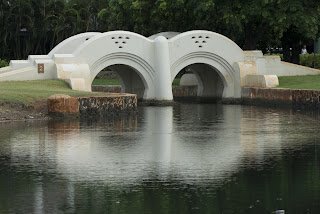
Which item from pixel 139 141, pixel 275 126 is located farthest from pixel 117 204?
pixel 275 126

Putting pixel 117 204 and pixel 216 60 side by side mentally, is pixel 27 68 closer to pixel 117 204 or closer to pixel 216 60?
pixel 216 60

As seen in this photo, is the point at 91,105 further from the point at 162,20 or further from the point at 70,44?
the point at 162,20

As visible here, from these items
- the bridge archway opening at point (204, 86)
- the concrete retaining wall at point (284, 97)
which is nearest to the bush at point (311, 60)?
the bridge archway opening at point (204, 86)

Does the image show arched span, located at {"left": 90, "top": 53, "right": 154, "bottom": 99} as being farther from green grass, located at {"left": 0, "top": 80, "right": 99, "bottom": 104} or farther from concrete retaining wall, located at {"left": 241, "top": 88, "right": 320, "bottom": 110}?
concrete retaining wall, located at {"left": 241, "top": 88, "right": 320, "bottom": 110}

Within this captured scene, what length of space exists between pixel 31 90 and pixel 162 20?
18.6 m

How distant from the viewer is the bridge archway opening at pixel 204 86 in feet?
184

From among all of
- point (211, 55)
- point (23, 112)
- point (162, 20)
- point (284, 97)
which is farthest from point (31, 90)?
point (162, 20)

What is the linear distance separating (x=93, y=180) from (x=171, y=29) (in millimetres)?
38415

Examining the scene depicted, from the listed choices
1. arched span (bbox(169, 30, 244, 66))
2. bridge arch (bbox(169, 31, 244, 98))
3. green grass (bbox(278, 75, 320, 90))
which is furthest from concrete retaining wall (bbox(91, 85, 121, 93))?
green grass (bbox(278, 75, 320, 90))

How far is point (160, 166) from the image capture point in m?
25.5

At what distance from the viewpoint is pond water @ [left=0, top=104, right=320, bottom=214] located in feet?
67.3

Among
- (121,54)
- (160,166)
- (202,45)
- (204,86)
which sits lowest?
(160,166)

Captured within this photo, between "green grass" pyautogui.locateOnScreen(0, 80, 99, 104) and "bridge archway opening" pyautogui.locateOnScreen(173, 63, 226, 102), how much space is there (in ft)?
35.0

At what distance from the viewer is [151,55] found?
2032 inches
